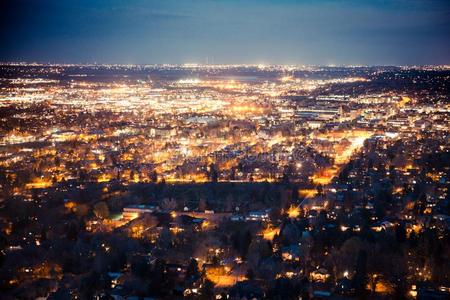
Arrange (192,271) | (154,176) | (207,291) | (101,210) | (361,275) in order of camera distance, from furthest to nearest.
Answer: (154,176), (101,210), (192,271), (361,275), (207,291)

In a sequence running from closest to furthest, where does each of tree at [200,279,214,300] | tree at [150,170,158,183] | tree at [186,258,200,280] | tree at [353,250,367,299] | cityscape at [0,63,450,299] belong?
tree at [200,279,214,300] → tree at [353,250,367,299] → cityscape at [0,63,450,299] → tree at [186,258,200,280] → tree at [150,170,158,183]

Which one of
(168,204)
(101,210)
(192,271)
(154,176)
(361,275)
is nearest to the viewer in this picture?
(361,275)

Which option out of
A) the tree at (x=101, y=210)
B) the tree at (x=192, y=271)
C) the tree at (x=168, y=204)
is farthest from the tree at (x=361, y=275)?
the tree at (x=101, y=210)

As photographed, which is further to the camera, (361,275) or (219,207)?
(219,207)

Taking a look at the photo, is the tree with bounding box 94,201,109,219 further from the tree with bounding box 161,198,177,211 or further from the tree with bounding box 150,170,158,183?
the tree with bounding box 150,170,158,183

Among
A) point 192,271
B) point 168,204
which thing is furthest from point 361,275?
point 168,204

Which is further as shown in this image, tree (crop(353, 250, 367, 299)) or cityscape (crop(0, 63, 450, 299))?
cityscape (crop(0, 63, 450, 299))

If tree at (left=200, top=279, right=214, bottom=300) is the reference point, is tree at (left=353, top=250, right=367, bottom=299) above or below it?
above

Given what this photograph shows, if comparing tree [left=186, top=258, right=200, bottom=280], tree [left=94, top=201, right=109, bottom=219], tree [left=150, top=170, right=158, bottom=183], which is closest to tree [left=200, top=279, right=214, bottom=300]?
tree [left=186, top=258, right=200, bottom=280]

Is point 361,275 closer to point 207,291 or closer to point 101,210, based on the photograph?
point 207,291

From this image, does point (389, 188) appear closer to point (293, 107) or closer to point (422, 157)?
point (422, 157)

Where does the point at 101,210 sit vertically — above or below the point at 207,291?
above
